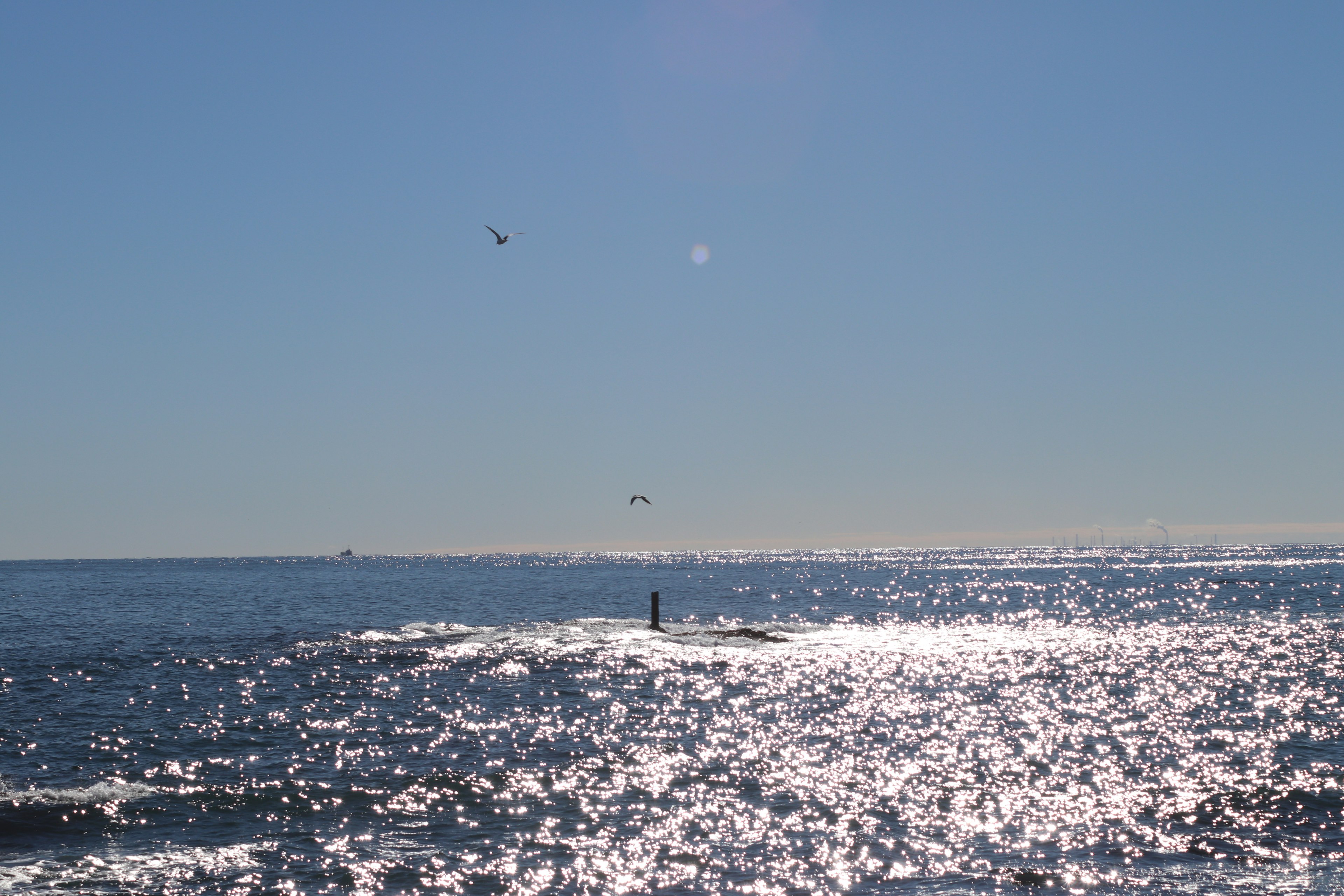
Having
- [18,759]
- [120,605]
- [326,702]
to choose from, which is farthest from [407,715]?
[120,605]

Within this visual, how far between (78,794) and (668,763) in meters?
15.3

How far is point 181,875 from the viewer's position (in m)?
18.1

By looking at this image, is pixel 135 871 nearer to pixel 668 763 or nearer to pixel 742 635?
pixel 668 763

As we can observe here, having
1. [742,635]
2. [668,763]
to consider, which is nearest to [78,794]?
[668,763]

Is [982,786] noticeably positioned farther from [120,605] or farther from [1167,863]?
[120,605]

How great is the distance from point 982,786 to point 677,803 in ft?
27.2

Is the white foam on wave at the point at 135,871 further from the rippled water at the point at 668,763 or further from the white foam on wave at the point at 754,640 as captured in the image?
the white foam on wave at the point at 754,640

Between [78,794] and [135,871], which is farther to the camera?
[78,794]

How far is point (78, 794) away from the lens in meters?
23.7

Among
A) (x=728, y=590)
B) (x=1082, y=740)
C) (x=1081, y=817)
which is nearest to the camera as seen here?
(x=1081, y=817)

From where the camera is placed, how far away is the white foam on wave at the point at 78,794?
2295 centimetres

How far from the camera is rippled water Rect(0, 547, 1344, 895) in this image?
18.7 meters

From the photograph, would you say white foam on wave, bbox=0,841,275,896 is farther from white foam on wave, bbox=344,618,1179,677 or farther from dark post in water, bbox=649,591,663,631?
dark post in water, bbox=649,591,663,631

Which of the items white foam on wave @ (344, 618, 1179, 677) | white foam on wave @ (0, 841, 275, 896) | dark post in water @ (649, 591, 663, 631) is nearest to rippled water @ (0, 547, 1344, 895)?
white foam on wave @ (0, 841, 275, 896)
